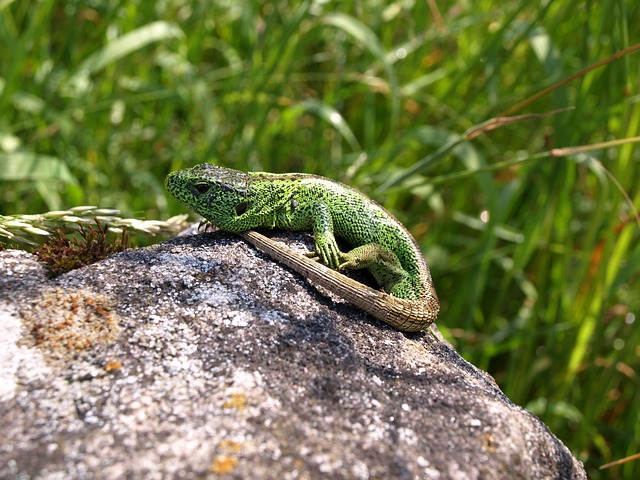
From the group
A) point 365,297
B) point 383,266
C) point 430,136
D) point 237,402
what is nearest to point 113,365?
point 237,402

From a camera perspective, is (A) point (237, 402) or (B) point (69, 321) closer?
(A) point (237, 402)

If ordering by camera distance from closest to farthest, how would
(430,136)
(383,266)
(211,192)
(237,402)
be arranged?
1. (237,402)
2. (211,192)
3. (383,266)
4. (430,136)

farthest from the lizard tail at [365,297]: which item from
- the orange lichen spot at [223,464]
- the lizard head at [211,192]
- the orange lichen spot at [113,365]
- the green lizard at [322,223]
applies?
Answer: the orange lichen spot at [223,464]

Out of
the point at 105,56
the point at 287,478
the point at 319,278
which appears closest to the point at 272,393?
the point at 287,478

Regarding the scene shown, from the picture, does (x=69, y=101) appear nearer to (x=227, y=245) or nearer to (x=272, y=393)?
(x=227, y=245)

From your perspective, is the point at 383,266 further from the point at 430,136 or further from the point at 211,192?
the point at 430,136

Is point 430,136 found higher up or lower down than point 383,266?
higher up

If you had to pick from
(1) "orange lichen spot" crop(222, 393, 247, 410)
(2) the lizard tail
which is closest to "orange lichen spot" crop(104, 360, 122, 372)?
(1) "orange lichen spot" crop(222, 393, 247, 410)

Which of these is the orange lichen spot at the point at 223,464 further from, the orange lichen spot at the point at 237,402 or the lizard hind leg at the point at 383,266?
the lizard hind leg at the point at 383,266
